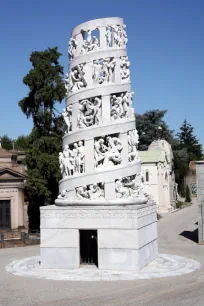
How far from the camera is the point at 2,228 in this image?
2922 cm

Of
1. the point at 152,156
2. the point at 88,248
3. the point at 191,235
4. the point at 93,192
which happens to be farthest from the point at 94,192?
the point at 152,156

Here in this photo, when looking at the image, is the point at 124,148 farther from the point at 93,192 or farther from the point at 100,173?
the point at 93,192

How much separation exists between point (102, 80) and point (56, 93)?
50.9ft

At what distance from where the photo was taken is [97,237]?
627 inches

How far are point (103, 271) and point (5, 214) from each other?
15630 mm

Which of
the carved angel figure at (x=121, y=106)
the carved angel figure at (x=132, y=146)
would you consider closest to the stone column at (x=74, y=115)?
the carved angel figure at (x=121, y=106)

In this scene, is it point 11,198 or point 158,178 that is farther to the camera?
point 158,178

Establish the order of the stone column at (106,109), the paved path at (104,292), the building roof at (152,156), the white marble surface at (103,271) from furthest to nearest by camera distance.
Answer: the building roof at (152,156)
the stone column at (106,109)
the white marble surface at (103,271)
the paved path at (104,292)

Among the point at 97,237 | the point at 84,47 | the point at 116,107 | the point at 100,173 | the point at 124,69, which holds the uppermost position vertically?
the point at 84,47

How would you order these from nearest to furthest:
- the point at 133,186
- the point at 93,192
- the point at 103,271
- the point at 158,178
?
the point at 103,271, the point at 93,192, the point at 133,186, the point at 158,178

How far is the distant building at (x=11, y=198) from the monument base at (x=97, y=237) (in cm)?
1368

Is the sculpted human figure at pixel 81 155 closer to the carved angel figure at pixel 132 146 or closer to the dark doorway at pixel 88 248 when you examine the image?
the carved angel figure at pixel 132 146

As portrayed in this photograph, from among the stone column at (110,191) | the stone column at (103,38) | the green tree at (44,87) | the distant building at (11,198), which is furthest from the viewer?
the green tree at (44,87)

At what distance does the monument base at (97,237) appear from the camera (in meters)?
15.5
